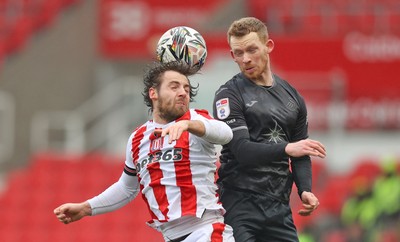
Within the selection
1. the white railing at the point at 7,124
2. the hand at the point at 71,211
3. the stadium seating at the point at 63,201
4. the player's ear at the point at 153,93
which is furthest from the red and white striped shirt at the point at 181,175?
the white railing at the point at 7,124

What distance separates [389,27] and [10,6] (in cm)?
530

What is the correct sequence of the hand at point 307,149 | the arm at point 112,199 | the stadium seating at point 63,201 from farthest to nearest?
the stadium seating at point 63,201, the arm at point 112,199, the hand at point 307,149

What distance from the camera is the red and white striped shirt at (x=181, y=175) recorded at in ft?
19.3

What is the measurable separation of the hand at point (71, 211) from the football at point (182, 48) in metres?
0.92

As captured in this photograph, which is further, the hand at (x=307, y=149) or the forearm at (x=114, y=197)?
the forearm at (x=114, y=197)

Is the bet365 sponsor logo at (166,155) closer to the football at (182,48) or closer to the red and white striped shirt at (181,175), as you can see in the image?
the red and white striped shirt at (181,175)

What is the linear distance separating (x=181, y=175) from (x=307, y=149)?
0.66 meters

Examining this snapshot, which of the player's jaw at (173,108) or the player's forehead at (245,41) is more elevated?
the player's forehead at (245,41)

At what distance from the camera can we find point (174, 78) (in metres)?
5.94

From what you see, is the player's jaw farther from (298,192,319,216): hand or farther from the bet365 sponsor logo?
(298,192,319,216): hand

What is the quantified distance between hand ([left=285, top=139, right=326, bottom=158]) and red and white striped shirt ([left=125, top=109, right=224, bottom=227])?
449 millimetres

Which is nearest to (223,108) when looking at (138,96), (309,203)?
(309,203)

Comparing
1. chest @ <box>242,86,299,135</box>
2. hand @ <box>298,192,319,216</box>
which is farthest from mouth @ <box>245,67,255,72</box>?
hand @ <box>298,192,319,216</box>

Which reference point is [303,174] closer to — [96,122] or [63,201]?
[63,201]
